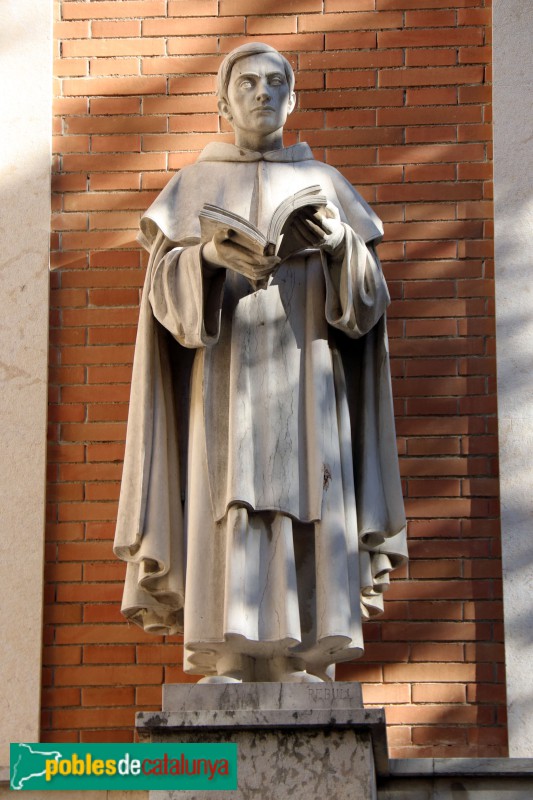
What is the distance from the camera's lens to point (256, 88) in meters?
7.08

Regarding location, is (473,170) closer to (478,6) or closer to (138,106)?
(478,6)

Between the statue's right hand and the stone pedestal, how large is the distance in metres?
1.32

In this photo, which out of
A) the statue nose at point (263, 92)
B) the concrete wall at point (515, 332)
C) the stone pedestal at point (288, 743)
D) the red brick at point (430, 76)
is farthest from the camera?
the red brick at point (430, 76)

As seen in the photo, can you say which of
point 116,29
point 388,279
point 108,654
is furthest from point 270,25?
point 108,654

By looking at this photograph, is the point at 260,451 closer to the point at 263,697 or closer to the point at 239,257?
the point at 239,257

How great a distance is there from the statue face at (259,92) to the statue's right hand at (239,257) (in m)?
0.69

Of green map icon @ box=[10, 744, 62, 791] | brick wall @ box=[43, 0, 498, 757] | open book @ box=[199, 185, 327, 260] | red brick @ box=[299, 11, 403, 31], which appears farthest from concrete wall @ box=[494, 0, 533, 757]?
green map icon @ box=[10, 744, 62, 791]

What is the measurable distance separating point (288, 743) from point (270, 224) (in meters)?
1.53

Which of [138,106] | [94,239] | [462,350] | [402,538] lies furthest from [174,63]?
[402,538]

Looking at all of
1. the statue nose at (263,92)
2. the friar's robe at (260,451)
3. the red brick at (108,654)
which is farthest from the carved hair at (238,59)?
the red brick at (108,654)

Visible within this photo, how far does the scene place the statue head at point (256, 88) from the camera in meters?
7.07

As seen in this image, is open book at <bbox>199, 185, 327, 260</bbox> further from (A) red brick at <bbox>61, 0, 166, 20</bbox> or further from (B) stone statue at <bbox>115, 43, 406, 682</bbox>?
(A) red brick at <bbox>61, 0, 166, 20</bbox>

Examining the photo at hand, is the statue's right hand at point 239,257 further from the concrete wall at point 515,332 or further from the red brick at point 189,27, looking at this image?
the red brick at point 189,27

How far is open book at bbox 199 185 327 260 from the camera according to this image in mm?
6449
